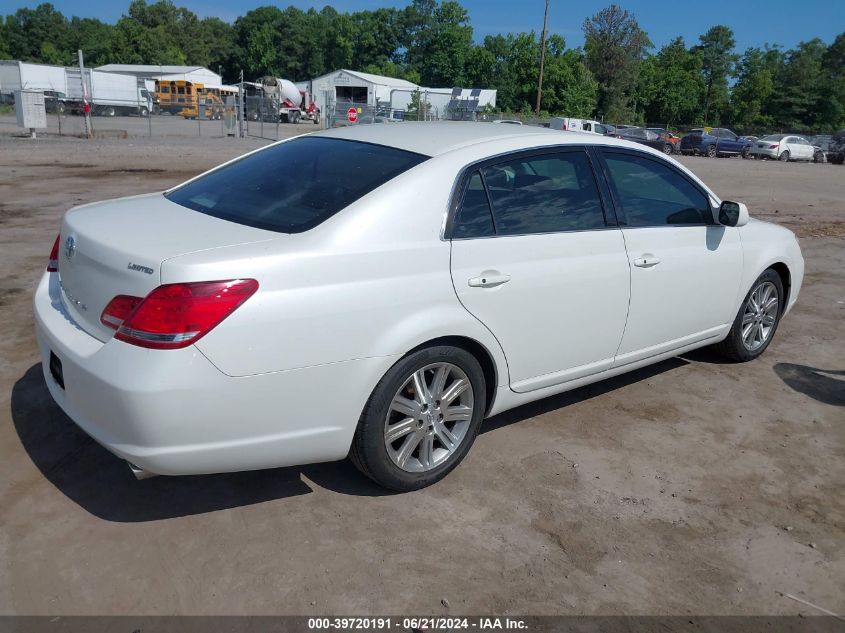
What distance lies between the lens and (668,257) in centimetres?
430

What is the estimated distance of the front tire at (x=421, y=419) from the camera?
316cm

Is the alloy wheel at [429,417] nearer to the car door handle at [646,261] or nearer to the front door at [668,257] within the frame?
the front door at [668,257]

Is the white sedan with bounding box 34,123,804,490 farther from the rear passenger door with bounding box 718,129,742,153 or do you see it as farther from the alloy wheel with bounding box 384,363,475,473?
the rear passenger door with bounding box 718,129,742,153

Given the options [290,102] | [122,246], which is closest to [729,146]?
[290,102]

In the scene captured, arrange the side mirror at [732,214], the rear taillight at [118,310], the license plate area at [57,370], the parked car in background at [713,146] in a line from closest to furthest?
the rear taillight at [118,310], the license plate area at [57,370], the side mirror at [732,214], the parked car in background at [713,146]

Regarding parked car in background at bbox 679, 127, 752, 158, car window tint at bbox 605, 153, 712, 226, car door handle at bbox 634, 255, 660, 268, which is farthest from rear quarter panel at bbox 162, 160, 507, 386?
parked car in background at bbox 679, 127, 752, 158

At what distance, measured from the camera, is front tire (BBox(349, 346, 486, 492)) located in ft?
10.4

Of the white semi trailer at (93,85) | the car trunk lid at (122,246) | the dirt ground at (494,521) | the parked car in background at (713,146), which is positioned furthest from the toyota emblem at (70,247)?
the white semi trailer at (93,85)

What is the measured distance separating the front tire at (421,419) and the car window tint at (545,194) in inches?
29.1

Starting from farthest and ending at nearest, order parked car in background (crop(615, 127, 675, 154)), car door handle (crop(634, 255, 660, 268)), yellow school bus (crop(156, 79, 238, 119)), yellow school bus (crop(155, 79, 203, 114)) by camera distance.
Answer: yellow school bus (crop(155, 79, 203, 114)) → yellow school bus (crop(156, 79, 238, 119)) → parked car in background (crop(615, 127, 675, 154)) → car door handle (crop(634, 255, 660, 268))

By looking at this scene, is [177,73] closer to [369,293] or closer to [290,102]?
[290,102]

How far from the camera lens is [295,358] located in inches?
111

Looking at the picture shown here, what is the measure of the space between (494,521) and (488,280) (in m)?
1.11

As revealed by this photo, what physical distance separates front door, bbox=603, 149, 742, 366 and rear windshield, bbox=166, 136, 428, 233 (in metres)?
1.46
